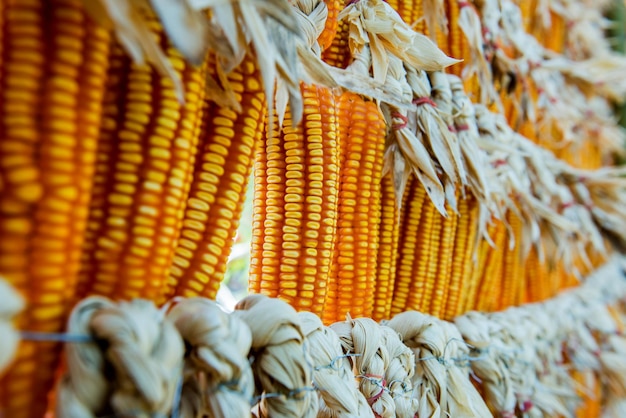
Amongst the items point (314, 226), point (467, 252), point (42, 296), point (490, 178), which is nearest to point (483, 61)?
point (490, 178)

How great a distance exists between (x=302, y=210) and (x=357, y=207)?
0.38ft

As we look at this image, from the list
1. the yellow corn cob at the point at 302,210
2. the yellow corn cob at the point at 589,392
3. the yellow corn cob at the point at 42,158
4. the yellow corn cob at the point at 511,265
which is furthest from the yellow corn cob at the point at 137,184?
Answer: the yellow corn cob at the point at 589,392

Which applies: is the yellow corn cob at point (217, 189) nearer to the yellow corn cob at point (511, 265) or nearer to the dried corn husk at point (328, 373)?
the dried corn husk at point (328, 373)

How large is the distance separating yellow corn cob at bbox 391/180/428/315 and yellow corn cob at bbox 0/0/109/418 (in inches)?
20.7

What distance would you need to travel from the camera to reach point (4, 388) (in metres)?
0.32

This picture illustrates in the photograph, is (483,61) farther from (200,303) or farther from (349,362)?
(200,303)

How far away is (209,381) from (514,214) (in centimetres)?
91

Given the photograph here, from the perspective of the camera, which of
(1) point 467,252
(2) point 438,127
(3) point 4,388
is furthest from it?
(1) point 467,252

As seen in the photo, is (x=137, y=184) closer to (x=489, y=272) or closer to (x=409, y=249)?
(x=409, y=249)

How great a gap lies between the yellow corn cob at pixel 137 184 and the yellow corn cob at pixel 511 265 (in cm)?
90

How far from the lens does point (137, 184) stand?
387 millimetres

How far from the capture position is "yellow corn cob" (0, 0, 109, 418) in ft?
1.04

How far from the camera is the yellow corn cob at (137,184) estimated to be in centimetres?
38

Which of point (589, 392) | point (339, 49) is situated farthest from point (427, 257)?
point (589, 392)
